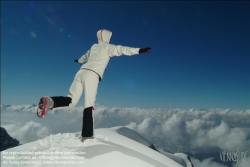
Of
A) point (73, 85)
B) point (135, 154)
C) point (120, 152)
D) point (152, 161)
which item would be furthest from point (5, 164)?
point (152, 161)

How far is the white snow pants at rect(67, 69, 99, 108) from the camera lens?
4.50 m

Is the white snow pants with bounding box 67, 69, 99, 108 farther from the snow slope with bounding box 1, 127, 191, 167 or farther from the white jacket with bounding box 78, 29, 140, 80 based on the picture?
the snow slope with bounding box 1, 127, 191, 167

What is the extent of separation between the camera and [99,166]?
3393 mm

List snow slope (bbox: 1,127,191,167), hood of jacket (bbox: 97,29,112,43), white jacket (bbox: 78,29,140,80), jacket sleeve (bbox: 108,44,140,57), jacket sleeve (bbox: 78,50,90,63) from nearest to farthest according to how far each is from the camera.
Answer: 1. snow slope (bbox: 1,127,191,167)
2. jacket sleeve (bbox: 108,44,140,57)
3. white jacket (bbox: 78,29,140,80)
4. hood of jacket (bbox: 97,29,112,43)
5. jacket sleeve (bbox: 78,50,90,63)

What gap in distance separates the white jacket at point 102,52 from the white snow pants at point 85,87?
235mm

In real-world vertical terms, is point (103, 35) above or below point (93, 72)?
above

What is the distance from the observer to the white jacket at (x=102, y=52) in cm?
470

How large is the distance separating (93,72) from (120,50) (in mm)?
1056

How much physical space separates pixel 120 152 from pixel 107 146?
0.44 m

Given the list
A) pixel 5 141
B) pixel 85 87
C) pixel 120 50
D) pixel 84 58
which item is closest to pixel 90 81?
pixel 85 87

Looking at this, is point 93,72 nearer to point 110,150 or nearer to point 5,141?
point 110,150

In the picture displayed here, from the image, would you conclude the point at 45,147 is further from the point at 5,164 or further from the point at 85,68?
the point at 85,68

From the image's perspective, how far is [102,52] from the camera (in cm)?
492

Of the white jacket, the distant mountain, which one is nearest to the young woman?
the white jacket
